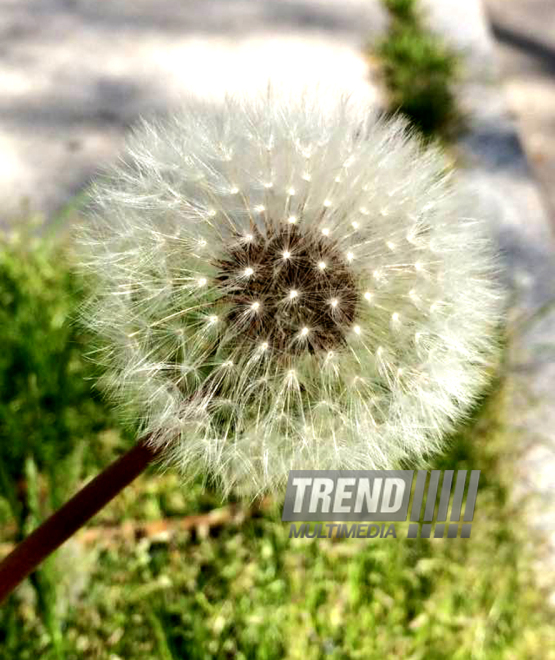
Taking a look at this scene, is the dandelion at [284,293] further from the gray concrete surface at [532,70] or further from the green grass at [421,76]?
the gray concrete surface at [532,70]

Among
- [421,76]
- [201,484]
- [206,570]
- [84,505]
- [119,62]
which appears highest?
[84,505]

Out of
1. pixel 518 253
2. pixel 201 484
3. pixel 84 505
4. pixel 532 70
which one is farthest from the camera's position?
pixel 532 70

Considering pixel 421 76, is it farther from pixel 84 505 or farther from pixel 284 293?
pixel 84 505

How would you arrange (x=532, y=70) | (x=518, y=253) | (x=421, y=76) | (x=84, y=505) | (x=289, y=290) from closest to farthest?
1. (x=84, y=505)
2. (x=289, y=290)
3. (x=518, y=253)
4. (x=421, y=76)
5. (x=532, y=70)

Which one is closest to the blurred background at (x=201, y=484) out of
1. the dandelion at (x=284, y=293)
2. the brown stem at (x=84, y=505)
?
the dandelion at (x=284, y=293)

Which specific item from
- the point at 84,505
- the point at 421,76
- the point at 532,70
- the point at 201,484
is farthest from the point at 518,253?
the point at 84,505
